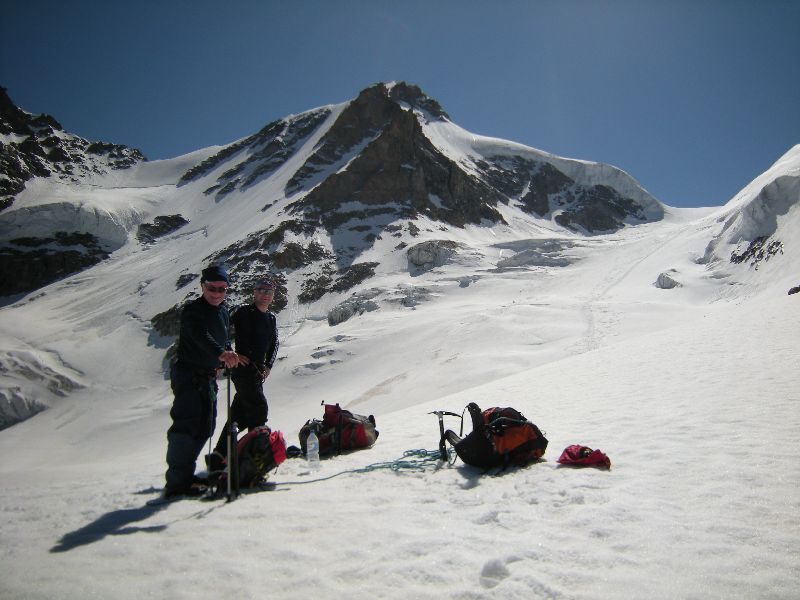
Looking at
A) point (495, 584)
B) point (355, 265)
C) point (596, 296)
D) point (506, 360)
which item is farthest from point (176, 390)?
point (355, 265)

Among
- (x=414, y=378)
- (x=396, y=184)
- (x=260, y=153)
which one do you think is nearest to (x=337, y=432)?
(x=414, y=378)

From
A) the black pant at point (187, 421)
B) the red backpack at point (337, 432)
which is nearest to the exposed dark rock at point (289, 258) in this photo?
the red backpack at point (337, 432)

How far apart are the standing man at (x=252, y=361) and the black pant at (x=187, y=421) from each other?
2.69ft

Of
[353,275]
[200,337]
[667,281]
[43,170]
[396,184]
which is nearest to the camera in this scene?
[200,337]

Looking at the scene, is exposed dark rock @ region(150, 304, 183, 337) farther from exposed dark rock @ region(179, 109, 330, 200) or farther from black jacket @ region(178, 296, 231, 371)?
exposed dark rock @ region(179, 109, 330, 200)

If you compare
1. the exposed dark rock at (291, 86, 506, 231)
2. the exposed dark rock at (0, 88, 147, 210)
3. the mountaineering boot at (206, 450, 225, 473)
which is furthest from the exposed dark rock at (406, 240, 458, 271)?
the exposed dark rock at (0, 88, 147, 210)

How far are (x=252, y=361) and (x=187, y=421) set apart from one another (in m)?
1.20

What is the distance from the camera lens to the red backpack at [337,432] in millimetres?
6309

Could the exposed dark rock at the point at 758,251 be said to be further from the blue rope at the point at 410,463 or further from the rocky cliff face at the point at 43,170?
the rocky cliff face at the point at 43,170

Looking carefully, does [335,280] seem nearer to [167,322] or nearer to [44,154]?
[167,322]

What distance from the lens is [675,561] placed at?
2615 mm

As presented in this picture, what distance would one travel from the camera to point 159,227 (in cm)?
7200

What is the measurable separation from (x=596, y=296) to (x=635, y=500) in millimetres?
30259

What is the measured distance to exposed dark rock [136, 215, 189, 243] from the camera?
7000cm
